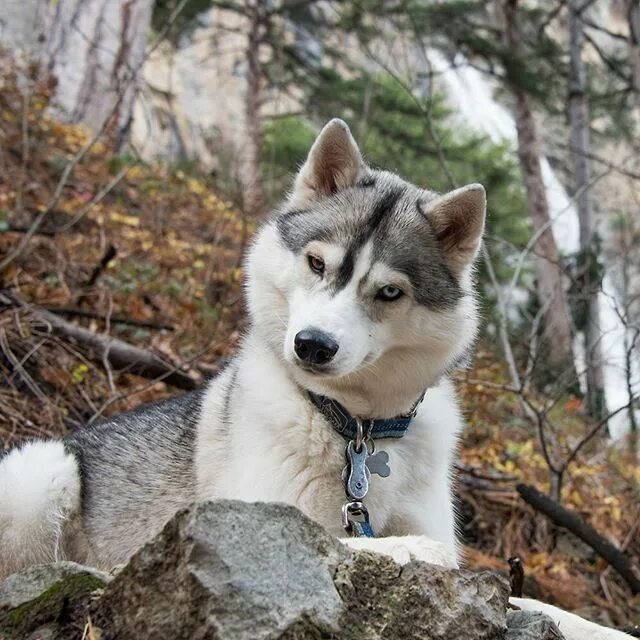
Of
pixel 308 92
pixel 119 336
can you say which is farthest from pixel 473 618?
pixel 308 92

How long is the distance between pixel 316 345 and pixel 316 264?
0.51 meters

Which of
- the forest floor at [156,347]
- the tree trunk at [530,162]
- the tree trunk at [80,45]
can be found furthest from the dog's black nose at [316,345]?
the tree trunk at [80,45]

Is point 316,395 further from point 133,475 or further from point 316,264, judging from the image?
point 133,475

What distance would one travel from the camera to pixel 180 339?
23.3ft

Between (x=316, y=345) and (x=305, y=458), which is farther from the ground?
(x=316, y=345)

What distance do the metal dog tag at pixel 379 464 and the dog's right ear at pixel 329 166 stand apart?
4.28ft

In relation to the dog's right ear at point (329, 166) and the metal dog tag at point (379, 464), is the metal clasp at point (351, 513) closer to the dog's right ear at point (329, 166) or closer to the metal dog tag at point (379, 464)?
the metal dog tag at point (379, 464)

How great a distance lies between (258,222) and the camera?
36.7 ft

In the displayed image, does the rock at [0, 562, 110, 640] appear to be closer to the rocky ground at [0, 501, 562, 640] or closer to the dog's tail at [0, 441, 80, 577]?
the rocky ground at [0, 501, 562, 640]

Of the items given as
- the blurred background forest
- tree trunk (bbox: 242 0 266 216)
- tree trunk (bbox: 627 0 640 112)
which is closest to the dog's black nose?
the blurred background forest

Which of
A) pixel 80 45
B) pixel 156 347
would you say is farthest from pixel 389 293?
pixel 80 45

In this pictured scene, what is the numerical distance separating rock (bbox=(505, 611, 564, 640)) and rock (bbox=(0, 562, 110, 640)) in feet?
3.62

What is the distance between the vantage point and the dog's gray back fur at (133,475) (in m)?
3.41

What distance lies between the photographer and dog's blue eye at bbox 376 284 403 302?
312 centimetres
